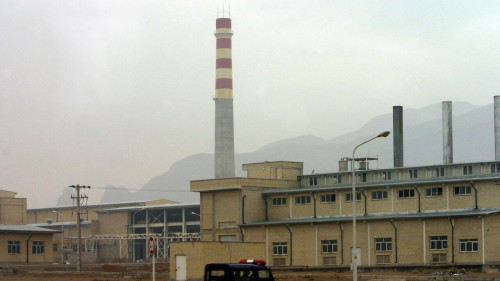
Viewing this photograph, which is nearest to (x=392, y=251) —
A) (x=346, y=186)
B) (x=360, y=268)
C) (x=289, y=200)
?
(x=360, y=268)

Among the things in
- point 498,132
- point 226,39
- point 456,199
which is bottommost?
point 456,199

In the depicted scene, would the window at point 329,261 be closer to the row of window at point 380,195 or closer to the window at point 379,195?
the row of window at point 380,195

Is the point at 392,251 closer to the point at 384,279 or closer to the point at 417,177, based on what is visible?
the point at 417,177

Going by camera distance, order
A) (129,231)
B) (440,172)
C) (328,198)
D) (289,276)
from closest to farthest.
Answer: (289,276) → (440,172) → (328,198) → (129,231)

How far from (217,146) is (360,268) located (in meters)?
69.9

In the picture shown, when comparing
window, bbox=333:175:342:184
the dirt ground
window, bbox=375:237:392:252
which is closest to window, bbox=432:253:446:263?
the dirt ground

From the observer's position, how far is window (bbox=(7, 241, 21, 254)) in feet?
338

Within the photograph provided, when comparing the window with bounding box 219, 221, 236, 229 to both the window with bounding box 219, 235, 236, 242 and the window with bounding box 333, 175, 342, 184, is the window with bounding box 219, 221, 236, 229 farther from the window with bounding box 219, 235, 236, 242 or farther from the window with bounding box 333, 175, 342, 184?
the window with bounding box 333, 175, 342, 184

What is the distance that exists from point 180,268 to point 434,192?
28072mm

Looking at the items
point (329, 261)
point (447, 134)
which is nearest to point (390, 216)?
point (329, 261)

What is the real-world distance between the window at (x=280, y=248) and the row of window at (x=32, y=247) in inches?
1442

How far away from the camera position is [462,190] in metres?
78.8

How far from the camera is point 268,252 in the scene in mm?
87125

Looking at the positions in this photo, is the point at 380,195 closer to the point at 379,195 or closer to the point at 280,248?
the point at 379,195
